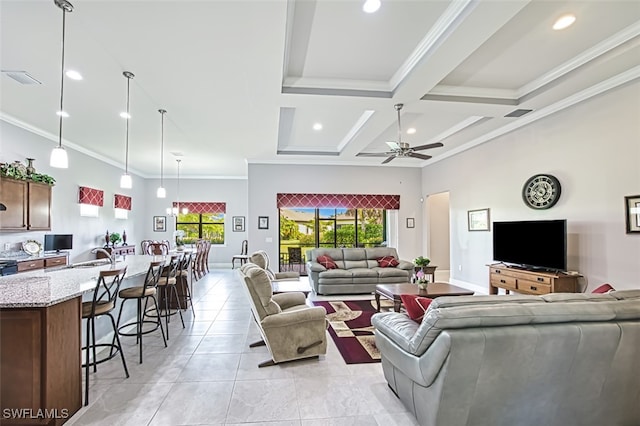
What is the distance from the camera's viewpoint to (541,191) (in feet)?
Answer: 16.1

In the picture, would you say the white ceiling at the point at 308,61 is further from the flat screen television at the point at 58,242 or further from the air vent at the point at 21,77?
the flat screen television at the point at 58,242

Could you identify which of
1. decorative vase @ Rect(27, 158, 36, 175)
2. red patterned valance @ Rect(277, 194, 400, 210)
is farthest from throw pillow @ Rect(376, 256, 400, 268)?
decorative vase @ Rect(27, 158, 36, 175)

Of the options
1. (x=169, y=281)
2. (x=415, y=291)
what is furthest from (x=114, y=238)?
(x=415, y=291)

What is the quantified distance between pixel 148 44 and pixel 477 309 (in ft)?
11.6

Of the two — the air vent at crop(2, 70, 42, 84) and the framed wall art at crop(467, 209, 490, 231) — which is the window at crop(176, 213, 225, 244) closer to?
the air vent at crop(2, 70, 42, 84)

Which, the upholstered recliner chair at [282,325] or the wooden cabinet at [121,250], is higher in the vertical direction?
the wooden cabinet at [121,250]

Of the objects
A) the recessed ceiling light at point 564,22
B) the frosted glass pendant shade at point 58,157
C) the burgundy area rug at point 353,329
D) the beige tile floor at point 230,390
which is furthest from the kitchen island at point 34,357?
the recessed ceiling light at point 564,22

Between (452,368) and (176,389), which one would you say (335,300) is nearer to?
(176,389)

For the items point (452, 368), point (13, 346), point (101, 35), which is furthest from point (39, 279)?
point (452, 368)

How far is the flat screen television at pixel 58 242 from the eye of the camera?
6.08 meters

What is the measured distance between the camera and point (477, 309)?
188 cm

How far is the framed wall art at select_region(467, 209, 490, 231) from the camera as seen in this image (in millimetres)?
6239

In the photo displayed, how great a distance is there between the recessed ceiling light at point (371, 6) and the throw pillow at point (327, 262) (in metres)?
4.96

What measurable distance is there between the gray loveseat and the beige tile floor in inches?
23.8
